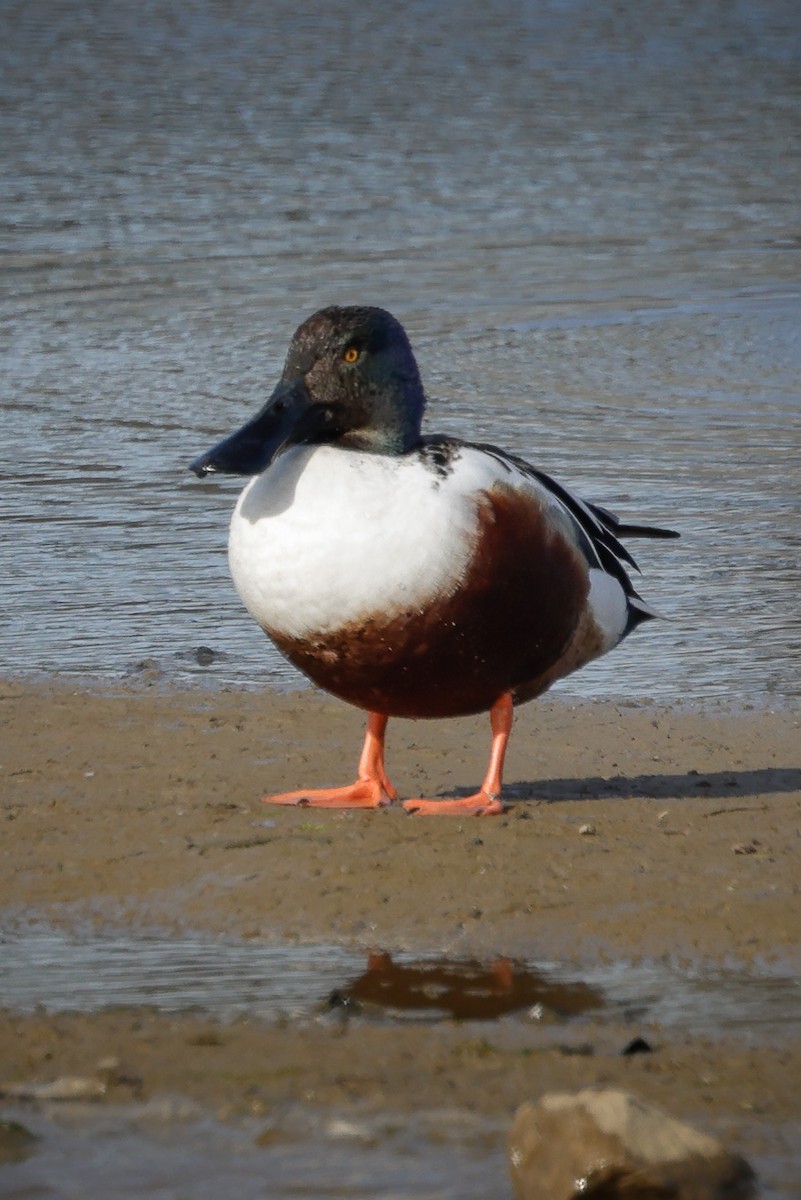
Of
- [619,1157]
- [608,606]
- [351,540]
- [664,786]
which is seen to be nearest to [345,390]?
[351,540]

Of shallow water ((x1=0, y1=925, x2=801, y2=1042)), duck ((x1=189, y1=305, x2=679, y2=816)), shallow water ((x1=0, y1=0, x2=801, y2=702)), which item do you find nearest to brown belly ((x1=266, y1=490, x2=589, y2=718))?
duck ((x1=189, y1=305, x2=679, y2=816))

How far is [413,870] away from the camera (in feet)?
15.8

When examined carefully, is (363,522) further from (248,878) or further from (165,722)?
(165,722)

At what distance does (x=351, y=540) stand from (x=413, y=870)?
74 cm

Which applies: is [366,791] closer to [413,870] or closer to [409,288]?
[413,870]

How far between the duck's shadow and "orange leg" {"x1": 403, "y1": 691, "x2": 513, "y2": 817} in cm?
15

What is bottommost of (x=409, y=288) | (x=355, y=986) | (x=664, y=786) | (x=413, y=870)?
(x=409, y=288)

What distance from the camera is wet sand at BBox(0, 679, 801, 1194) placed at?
359cm

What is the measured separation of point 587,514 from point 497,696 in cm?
65

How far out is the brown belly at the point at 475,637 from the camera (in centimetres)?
496

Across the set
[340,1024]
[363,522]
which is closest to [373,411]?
[363,522]

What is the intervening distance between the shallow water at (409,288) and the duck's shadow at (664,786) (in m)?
0.80

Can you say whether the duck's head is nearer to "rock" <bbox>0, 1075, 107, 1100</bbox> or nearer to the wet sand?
the wet sand

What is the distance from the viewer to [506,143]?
1950 cm
